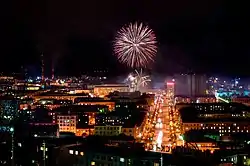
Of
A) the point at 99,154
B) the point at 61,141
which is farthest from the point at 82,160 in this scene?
the point at 61,141

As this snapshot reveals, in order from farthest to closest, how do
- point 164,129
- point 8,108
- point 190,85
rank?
point 190,85
point 8,108
point 164,129

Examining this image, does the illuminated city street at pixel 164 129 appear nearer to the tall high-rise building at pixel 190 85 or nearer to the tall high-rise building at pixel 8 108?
the tall high-rise building at pixel 8 108

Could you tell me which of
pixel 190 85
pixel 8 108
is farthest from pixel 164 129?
pixel 190 85

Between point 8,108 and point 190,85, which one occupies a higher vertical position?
point 190,85

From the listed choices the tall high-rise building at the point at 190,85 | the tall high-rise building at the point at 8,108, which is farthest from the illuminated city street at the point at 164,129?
the tall high-rise building at the point at 190,85

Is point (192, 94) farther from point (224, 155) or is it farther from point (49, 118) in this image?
point (224, 155)

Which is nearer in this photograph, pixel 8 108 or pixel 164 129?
pixel 164 129

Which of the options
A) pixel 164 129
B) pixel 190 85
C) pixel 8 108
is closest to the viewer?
pixel 164 129

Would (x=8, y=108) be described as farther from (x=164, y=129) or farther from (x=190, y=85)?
(x=190, y=85)
